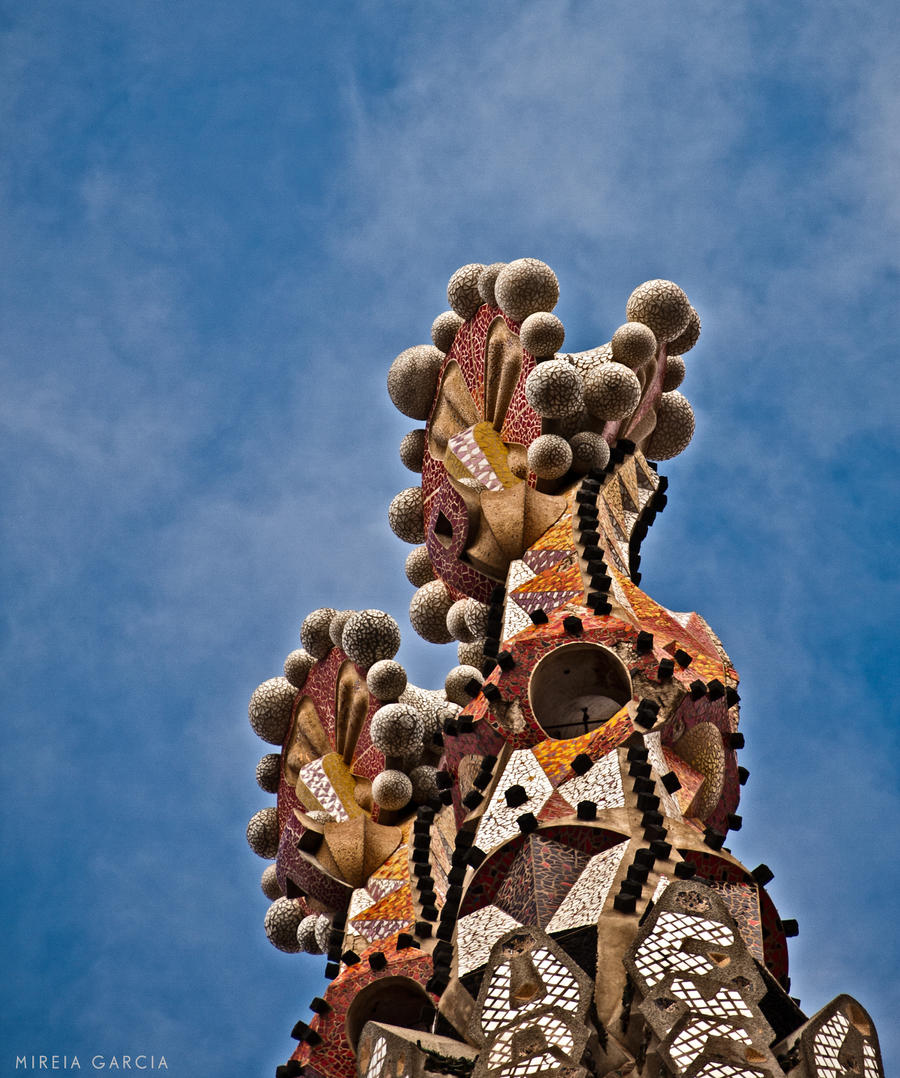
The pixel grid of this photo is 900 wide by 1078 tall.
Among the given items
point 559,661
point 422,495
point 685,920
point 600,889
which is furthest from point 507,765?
point 422,495

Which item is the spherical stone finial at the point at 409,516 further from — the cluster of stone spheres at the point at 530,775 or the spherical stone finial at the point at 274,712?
the spherical stone finial at the point at 274,712

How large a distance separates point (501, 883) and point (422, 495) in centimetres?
544

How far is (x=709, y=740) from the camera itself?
10.6 m

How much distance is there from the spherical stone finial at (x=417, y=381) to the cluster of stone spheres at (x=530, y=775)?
0.02 m

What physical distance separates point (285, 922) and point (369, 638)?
2.66 meters

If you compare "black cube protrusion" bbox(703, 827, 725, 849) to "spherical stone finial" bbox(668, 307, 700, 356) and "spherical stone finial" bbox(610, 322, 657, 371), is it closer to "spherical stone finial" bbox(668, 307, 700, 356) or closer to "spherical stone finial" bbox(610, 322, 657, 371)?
"spherical stone finial" bbox(610, 322, 657, 371)

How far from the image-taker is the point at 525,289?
12.9 m

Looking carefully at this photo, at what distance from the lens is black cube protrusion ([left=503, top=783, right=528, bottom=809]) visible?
32.4 feet

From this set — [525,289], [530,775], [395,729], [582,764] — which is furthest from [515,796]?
[525,289]

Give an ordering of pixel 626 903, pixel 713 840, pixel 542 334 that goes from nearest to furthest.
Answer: pixel 626 903 < pixel 713 840 < pixel 542 334

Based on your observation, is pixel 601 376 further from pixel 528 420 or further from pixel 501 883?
pixel 501 883

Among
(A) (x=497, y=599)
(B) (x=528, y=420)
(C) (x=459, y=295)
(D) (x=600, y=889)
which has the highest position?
(C) (x=459, y=295)

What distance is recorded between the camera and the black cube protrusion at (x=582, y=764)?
9.84 m

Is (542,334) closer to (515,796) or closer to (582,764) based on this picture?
(582,764)
